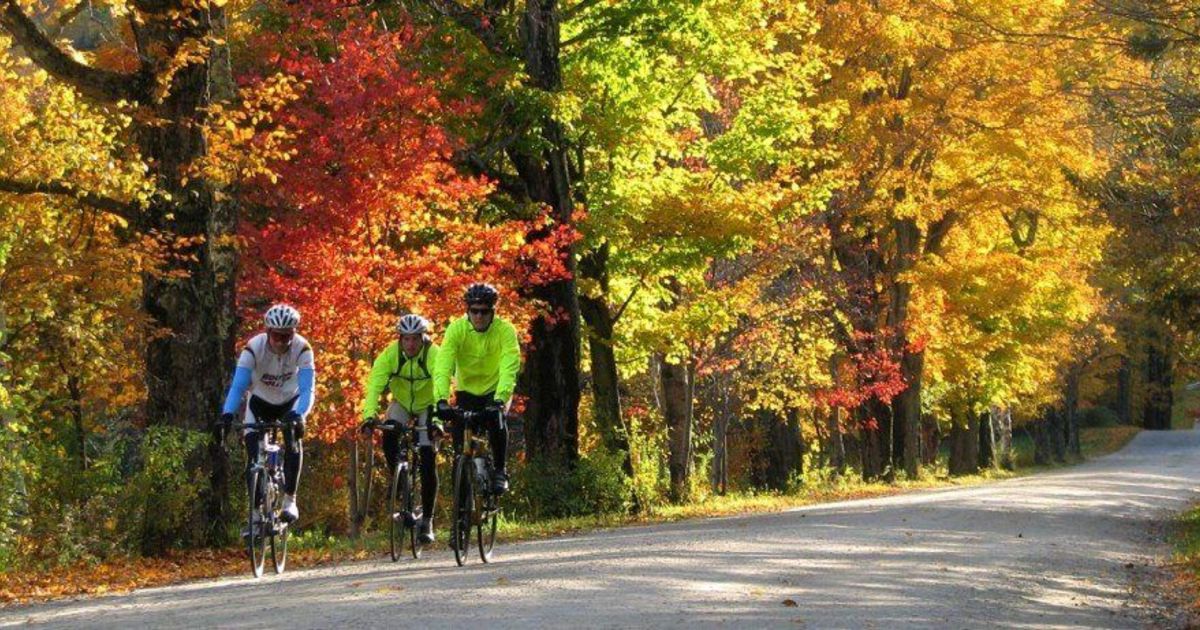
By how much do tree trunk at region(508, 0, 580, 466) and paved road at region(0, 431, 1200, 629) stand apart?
5.53m

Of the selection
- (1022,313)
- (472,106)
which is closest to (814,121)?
(1022,313)

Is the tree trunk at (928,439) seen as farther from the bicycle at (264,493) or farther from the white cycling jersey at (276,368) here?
the white cycling jersey at (276,368)

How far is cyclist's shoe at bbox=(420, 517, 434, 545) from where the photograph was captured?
1471cm

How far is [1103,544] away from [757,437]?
103 feet

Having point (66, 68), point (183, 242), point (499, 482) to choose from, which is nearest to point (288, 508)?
point (499, 482)

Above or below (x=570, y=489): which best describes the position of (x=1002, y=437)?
above

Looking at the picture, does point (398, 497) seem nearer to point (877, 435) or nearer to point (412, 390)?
point (412, 390)

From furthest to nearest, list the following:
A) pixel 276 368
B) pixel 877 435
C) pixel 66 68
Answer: pixel 877 435
pixel 66 68
pixel 276 368

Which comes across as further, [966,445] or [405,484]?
[966,445]

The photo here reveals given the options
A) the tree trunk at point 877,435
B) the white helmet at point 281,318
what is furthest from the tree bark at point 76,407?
the tree trunk at point 877,435

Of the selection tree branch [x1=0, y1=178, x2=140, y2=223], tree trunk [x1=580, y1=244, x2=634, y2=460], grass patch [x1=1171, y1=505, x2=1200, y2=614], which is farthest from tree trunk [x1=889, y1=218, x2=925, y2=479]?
tree branch [x1=0, y1=178, x2=140, y2=223]

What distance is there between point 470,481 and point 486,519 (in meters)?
0.66

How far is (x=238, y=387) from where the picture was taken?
13523mm

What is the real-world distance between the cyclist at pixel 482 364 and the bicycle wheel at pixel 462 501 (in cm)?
19
